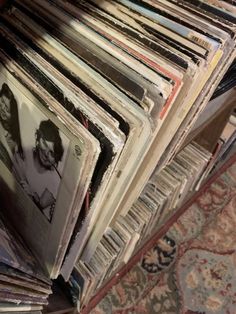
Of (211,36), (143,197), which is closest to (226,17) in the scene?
(211,36)

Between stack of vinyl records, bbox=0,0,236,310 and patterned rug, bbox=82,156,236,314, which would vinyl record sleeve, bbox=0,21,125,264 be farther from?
patterned rug, bbox=82,156,236,314

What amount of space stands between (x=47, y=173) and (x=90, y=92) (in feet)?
0.50

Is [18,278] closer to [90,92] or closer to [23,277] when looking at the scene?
[23,277]

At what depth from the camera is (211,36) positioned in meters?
0.63

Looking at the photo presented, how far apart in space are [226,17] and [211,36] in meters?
0.07

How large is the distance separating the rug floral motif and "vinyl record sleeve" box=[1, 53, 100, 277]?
0.55 m

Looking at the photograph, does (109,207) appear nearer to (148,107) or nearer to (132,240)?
(148,107)

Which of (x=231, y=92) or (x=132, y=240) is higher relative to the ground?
(x=231, y=92)

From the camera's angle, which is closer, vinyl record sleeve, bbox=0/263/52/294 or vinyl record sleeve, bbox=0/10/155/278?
vinyl record sleeve, bbox=0/10/155/278

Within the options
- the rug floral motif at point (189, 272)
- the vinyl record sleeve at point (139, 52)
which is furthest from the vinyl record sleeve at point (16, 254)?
the rug floral motif at point (189, 272)

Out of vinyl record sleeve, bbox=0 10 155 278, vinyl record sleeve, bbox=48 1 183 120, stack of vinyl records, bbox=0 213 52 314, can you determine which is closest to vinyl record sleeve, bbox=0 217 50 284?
stack of vinyl records, bbox=0 213 52 314

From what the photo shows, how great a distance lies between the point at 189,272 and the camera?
4.39 feet

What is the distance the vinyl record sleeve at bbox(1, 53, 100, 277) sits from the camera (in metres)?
0.52

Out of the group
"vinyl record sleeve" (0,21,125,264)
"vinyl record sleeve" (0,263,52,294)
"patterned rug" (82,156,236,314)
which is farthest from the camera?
"patterned rug" (82,156,236,314)
